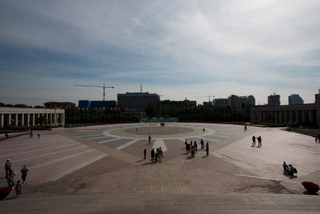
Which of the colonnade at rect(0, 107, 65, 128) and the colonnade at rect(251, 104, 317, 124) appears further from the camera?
the colonnade at rect(251, 104, 317, 124)

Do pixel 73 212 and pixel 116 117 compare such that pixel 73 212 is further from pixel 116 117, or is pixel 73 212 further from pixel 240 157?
pixel 116 117

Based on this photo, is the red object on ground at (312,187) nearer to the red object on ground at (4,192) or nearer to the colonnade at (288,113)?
the red object on ground at (4,192)

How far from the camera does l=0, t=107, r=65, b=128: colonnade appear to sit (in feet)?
157

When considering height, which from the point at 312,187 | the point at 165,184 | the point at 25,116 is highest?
the point at 25,116

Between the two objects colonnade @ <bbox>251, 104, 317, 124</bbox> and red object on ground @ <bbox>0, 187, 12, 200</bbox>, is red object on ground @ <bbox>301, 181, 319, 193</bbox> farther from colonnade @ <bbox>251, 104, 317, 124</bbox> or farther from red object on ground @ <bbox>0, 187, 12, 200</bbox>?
colonnade @ <bbox>251, 104, 317, 124</bbox>

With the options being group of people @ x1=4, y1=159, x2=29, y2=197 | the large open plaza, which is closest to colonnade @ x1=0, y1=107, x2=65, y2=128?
the large open plaza

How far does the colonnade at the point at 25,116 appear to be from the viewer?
47981mm

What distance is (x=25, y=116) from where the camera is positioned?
177 feet

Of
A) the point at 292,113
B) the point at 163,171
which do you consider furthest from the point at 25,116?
the point at 292,113

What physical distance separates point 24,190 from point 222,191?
535 inches

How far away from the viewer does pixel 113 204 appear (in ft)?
30.3

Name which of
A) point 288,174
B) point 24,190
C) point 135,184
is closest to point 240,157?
point 288,174

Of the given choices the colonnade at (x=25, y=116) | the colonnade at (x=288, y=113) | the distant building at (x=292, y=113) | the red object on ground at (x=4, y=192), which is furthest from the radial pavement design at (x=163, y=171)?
the colonnade at (x=288, y=113)

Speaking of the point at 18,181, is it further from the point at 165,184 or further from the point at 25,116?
the point at 25,116
